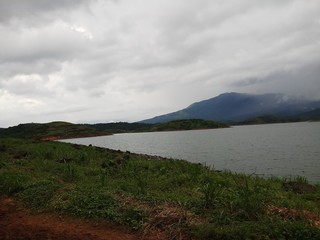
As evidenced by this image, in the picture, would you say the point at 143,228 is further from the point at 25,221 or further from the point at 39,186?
the point at 39,186

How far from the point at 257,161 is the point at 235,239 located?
98.4 ft

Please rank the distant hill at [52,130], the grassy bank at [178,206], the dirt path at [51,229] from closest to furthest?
the grassy bank at [178,206] → the dirt path at [51,229] → the distant hill at [52,130]

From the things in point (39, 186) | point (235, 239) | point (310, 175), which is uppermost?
point (39, 186)

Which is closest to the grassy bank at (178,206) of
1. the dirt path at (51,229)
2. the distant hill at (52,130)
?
the dirt path at (51,229)

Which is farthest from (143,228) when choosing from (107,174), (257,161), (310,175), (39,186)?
(257,161)

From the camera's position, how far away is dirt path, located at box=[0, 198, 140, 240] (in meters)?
9.39

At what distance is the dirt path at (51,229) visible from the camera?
9.39 m

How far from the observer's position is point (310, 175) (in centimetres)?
2641

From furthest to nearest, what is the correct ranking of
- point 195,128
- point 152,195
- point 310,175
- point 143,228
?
point 195,128 → point 310,175 → point 152,195 → point 143,228

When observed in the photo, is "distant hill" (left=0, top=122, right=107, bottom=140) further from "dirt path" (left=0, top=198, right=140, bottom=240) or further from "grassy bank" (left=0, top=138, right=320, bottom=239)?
"dirt path" (left=0, top=198, right=140, bottom=240)

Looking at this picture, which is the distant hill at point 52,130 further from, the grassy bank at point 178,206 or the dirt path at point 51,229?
the dirt path at point 51,229

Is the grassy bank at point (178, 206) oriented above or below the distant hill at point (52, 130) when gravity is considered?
below

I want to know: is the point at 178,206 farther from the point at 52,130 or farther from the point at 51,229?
the point at 52,130

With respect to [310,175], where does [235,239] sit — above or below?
above
